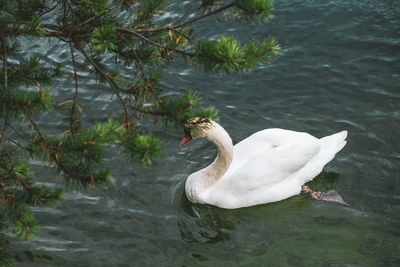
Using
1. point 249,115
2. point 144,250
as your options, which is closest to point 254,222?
point 144,250

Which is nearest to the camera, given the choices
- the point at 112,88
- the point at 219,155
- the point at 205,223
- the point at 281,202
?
the point at 112,88

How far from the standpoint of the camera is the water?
510 centimetres

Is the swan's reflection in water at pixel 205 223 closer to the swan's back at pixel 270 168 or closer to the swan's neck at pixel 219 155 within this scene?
the swan's back at pixel 270 168

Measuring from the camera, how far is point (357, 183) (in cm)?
599

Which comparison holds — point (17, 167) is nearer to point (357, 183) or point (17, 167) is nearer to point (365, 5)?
point (357, 183)

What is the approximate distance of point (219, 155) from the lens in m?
5.49

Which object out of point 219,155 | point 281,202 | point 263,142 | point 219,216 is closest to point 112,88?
point 219,155

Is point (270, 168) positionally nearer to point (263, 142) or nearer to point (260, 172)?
point (260, 172)

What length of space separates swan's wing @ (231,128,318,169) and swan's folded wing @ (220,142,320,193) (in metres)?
0.09

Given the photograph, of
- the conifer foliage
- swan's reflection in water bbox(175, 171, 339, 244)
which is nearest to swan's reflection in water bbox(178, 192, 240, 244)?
swan's reflection in water bbox(175, 171, 339, 244)

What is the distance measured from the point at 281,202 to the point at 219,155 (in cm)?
110

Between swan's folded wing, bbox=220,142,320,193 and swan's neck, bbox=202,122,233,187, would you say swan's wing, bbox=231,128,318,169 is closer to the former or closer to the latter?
swan's folded wing, bbox=220,142,320,193

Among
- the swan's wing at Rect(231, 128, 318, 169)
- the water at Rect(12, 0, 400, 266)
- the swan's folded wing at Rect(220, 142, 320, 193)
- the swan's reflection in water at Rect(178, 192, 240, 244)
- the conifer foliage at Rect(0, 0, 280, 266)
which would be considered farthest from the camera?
the swan's wing at Rect(231, 128, 318, 169)

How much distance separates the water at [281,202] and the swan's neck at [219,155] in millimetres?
444
